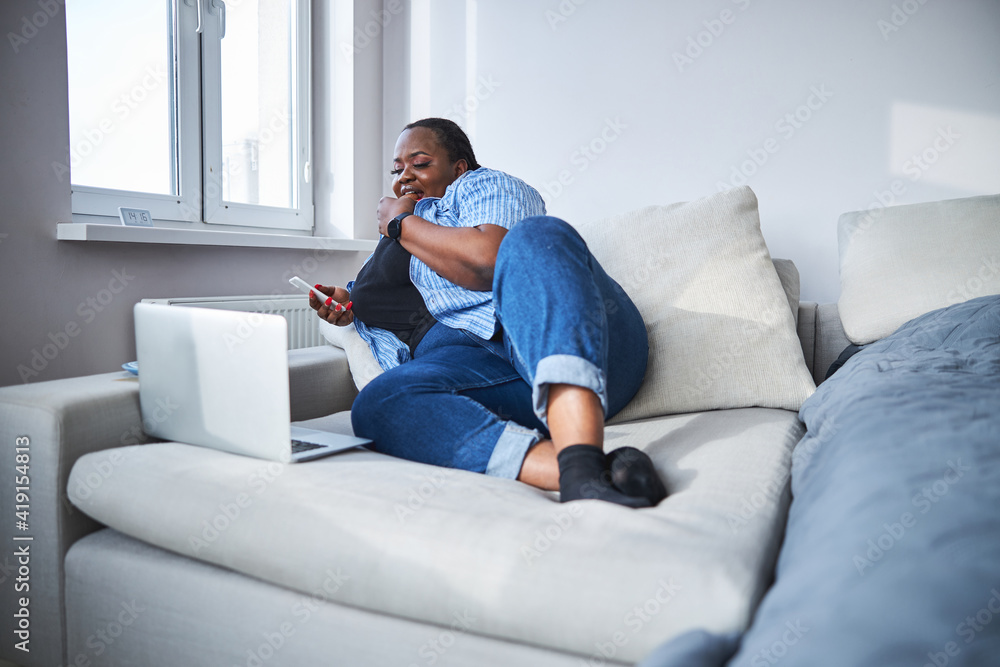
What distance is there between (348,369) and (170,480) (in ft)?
2.10

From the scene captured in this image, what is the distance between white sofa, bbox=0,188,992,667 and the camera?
64 centimetres

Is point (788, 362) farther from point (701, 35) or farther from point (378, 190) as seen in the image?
point (378, 190)

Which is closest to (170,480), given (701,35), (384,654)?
(384,654)

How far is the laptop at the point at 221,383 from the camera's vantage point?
0.88m

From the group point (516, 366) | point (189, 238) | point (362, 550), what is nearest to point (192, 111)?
point (189, 238)

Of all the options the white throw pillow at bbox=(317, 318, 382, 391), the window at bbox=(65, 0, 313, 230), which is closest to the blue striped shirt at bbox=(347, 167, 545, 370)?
the white throw pillow at bbox=(317, 318, 382, 391)

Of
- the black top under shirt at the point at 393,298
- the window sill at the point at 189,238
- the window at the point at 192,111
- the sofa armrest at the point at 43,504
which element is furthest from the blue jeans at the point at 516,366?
the window at the point at 192,111

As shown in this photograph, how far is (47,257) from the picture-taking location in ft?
5.07

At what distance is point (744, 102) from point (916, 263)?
76 cm

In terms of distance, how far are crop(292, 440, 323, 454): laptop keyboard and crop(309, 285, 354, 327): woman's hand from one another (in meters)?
0.43

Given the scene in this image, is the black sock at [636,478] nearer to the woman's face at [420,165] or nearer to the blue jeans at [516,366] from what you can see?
the blue jeans at [516,366]

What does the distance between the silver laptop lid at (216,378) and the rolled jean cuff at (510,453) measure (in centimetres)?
29

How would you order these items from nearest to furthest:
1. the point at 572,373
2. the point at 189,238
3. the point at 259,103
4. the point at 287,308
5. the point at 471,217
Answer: the point at 572,373
the point at 471,217
the point at 189,238
the point at 287,308
the point at 259,103

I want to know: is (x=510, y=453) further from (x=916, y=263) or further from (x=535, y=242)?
(x=916, y=263)
